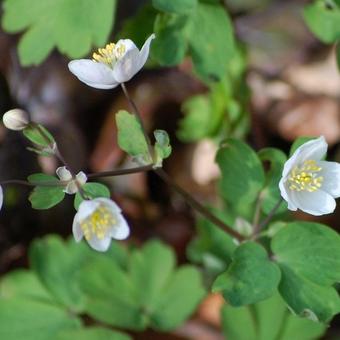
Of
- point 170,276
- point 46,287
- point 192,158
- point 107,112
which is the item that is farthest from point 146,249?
point 107,112

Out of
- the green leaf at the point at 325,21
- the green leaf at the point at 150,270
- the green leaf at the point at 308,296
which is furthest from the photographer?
the green leaf at the point at 150,270

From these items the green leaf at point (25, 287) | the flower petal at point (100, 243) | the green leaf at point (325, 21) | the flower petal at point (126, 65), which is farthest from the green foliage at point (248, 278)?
the green leaf at point (25, 287)

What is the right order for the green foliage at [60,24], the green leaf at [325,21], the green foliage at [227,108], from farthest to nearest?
the green foliage at [227,108], the green leaf at [325,21], the green foliage at [60,24]

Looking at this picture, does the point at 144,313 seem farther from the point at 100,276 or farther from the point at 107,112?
the point at 107,112

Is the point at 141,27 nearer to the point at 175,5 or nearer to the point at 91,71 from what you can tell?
the point at 175,5

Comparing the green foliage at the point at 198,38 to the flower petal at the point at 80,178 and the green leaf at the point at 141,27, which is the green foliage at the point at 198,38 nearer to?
the green leaf at the point at 141,27

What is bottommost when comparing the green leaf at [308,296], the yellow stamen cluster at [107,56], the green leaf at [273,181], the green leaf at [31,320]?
the green leaf at [31,320]

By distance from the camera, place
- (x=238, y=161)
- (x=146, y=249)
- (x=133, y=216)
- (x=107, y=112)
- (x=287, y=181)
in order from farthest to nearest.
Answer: (x=107, y=112)
(x=133, y=216)
(x=146, y=249)
(x=238, y=161)
(x=287, y=181)
